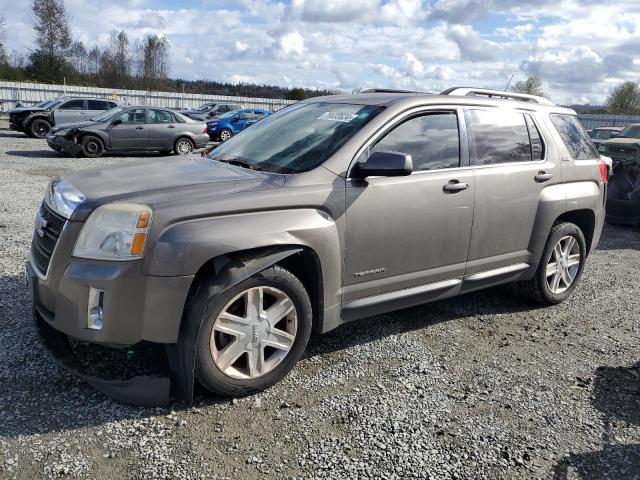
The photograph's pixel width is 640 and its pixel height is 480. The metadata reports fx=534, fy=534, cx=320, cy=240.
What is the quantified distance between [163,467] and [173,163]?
2179 millimetres

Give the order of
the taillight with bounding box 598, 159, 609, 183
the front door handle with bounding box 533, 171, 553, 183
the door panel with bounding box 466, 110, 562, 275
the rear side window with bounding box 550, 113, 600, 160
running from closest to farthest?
the door panel with bounding box 466, 110, 562, 275
the front door handle with bounding box 533, 171, 553, 183
the rear side window with bounding box 550, 113, 600, 160
the taillight with bounding box 598, 159, 609, 183

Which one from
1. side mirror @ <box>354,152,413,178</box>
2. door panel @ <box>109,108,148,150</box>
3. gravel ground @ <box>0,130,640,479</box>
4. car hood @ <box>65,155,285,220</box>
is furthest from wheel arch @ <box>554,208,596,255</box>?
door panel @ <box>109,108,148,150</box>

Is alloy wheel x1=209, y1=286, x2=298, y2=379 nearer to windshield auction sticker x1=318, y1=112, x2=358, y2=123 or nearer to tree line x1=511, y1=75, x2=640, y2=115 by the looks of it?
windshield auction sticker x1=318, y1=112, x2=358, y2=123

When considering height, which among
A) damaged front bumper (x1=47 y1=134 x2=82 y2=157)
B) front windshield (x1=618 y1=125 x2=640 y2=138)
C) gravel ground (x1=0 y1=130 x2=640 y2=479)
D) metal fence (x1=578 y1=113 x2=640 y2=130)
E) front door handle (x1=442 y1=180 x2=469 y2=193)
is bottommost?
gravel ground (x1=0 y1=130 x2=640 y2=479)

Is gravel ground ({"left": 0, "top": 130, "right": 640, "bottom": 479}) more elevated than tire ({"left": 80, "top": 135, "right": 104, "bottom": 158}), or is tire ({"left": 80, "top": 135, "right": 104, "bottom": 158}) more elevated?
tire ({"left": 80, "top": 135, "right": 104, "bottom": 158})

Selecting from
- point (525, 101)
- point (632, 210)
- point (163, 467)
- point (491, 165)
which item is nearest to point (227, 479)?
point (163, 467)

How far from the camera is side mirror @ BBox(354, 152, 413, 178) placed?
11.0ft

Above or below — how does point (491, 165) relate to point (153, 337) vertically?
above

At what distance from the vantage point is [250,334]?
3.16 m

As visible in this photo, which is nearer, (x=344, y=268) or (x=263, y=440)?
(x=263, y=440)

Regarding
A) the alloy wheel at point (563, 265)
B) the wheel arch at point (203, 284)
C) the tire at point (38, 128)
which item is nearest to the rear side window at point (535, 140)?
the alloy wheel at point (563, 265)

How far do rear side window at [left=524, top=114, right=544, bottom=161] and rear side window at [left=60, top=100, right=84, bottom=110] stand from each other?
1851 cm

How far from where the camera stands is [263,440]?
2826 millimetres

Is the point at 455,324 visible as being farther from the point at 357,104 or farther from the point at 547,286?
the point at 357,104
